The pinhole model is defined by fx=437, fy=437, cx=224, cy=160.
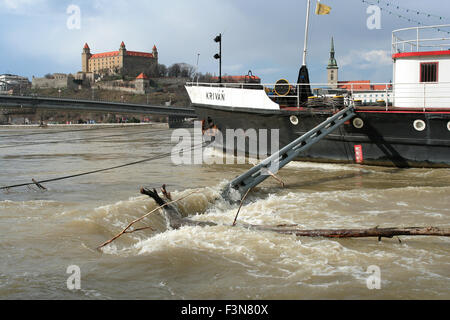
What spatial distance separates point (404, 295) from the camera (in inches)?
171

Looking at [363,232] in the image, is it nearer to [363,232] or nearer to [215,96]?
[363,232]

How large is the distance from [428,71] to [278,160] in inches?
251

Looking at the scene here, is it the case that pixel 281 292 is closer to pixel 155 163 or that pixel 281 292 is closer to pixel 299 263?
pixel 299 263

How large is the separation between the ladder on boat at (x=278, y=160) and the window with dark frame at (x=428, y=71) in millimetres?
2386

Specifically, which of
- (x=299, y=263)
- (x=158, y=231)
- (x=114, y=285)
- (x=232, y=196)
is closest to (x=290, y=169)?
(x=232, y=196)

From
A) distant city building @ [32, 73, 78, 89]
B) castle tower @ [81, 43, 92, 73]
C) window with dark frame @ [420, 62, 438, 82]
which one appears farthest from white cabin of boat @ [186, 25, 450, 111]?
castle tower @ [81, 43, 92, 73]

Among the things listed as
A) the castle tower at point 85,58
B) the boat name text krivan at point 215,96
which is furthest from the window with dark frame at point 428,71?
the castle tower at point 85,58

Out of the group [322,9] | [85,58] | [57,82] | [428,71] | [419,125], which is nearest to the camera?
[419,125]

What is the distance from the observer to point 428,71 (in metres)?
13.4

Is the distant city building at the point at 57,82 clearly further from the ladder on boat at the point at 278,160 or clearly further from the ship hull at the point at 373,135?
the ladder on boat at the point at 278,160

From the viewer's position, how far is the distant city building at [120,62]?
168 meters

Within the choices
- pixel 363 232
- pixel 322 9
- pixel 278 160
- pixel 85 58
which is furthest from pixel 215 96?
pixel 85 58

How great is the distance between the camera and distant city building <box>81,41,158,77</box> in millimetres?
167500

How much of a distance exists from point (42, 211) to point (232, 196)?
11.7 ft
